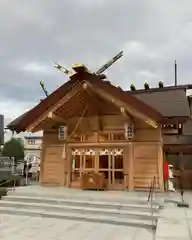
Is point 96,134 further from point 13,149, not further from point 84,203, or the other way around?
point 13,149

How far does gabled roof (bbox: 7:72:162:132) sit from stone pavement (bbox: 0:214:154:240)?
5.05 metres

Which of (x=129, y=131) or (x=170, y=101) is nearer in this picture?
(x=129, y=131)

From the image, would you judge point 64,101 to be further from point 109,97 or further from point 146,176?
point 146,176

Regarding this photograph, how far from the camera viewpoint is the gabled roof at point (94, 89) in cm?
1061

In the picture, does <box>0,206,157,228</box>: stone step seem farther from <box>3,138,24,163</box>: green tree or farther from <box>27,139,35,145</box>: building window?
<box>27,139,35,145</box>: building window

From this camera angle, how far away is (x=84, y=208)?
815 centimetres

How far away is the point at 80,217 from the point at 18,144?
39.0 metres

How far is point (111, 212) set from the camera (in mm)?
7742

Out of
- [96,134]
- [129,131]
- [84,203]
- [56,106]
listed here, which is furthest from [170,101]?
[84,203]

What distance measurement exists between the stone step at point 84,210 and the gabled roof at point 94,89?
410 cm

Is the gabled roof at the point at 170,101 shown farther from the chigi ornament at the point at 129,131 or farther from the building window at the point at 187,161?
the building window at the point at 187,161

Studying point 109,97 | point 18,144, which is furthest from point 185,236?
point 18,144

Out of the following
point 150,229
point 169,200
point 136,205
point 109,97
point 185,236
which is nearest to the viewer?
point 185,236

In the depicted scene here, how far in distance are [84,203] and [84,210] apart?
0.44 meters
